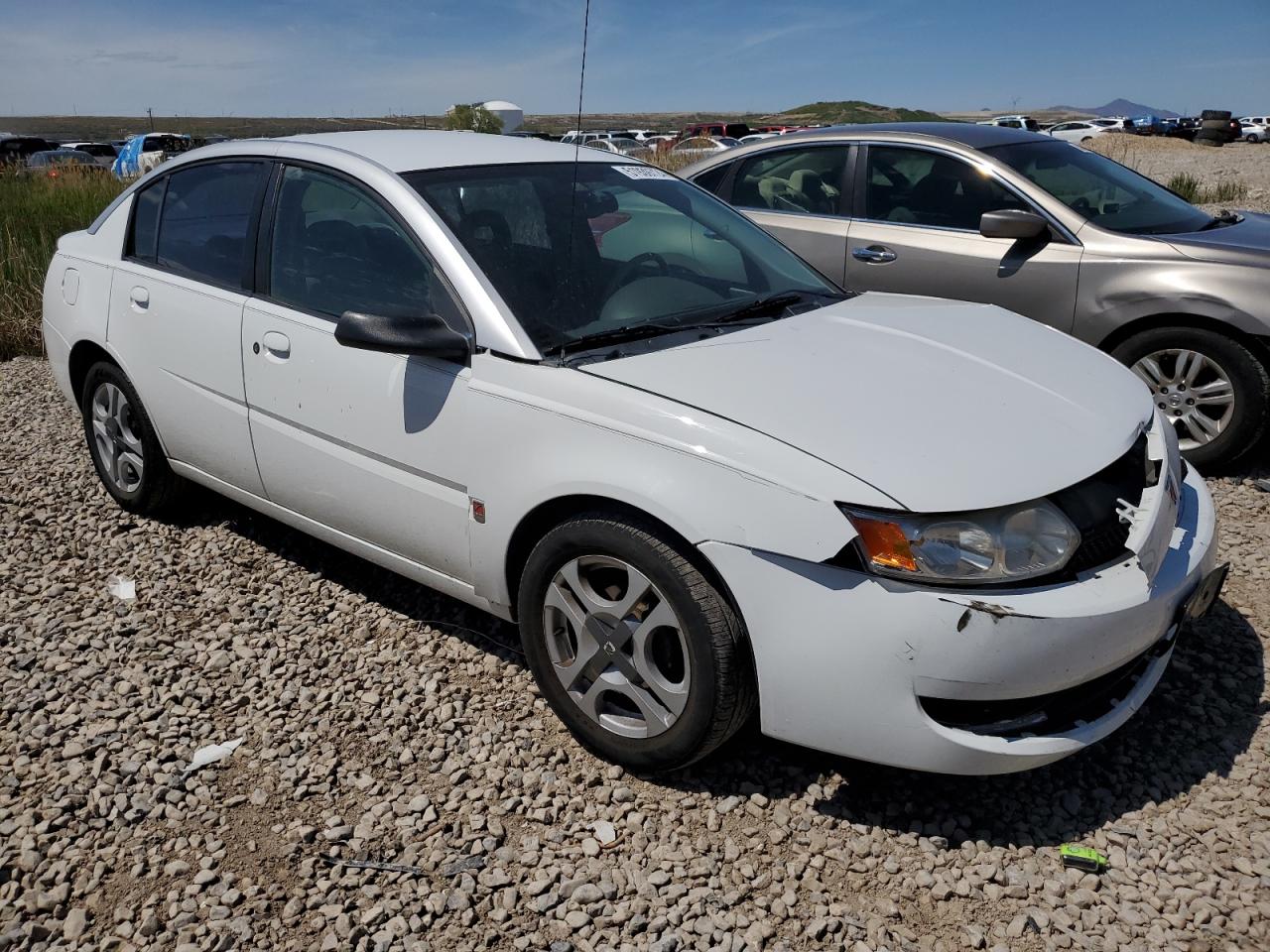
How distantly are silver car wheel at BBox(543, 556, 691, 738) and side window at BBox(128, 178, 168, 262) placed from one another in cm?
260

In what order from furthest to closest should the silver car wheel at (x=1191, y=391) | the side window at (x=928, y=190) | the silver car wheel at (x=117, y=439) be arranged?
the side window at (x=928, y=190) < the silver car wheel at (x=1191, y=391) < the silver car wheel at (x=117, y=439)

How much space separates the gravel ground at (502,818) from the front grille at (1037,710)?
13.0 inches

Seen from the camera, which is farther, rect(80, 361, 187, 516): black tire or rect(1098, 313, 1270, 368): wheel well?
rect(1098, 313, 1270, 368): wheel well

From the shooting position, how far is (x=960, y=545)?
7.72ft

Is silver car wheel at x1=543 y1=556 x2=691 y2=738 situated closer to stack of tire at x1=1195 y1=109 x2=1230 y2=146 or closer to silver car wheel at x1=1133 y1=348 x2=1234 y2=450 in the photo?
silver car wheel at x1=1133 y1=348 x2=1234 y2=450

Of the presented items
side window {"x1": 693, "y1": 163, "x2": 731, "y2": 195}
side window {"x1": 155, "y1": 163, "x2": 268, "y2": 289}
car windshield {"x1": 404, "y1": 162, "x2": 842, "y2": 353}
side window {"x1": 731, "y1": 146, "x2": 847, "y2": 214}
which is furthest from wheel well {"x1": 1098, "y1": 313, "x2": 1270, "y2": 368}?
side window {"x1": 155, "y1": 163, "x2": 268, "y2": 289}

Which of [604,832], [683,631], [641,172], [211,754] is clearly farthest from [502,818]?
[641,172]

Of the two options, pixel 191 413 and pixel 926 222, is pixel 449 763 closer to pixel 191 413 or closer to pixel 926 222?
pixel 191 413

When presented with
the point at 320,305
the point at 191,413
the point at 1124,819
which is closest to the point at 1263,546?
the point at 1124,819

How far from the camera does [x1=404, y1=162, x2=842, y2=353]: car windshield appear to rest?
3096 millimetres

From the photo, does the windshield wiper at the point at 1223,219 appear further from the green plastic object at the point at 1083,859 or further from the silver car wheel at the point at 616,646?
the silver car wheel at the point at 616,646

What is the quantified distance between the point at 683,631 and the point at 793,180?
436 cm

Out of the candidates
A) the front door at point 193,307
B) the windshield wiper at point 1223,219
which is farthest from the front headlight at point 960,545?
the windshield wiper at point 1223,219

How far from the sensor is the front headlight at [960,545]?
2324 millimetres
